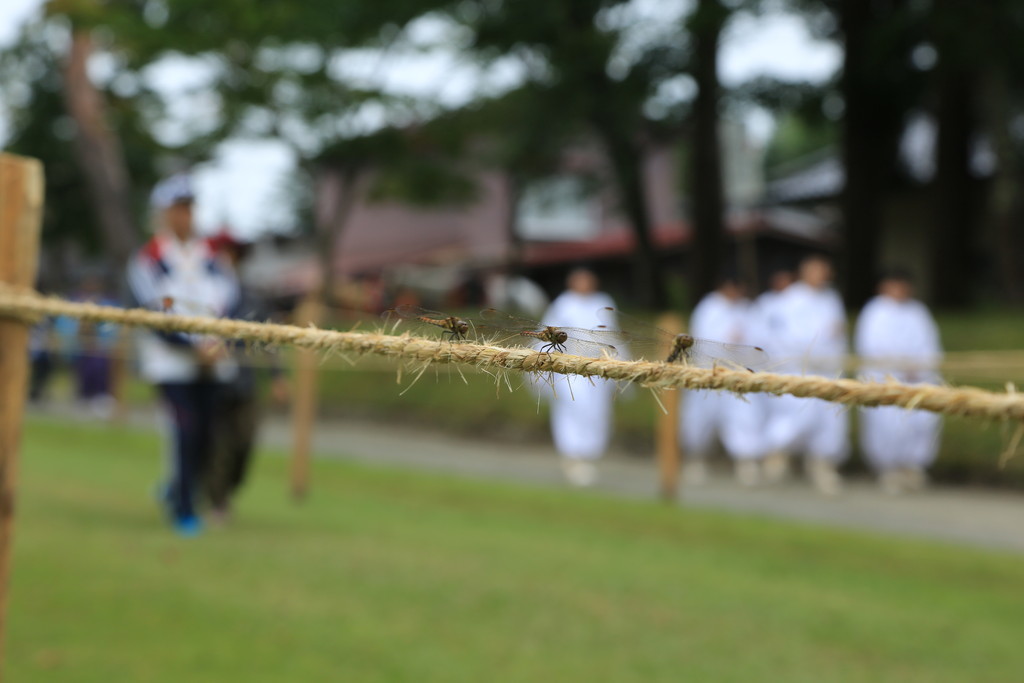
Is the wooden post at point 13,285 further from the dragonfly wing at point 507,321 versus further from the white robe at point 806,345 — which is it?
the white robe at point 806,345

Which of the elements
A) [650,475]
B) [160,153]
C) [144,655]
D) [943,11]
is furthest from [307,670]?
[160,153]

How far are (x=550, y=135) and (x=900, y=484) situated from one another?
9596 mm

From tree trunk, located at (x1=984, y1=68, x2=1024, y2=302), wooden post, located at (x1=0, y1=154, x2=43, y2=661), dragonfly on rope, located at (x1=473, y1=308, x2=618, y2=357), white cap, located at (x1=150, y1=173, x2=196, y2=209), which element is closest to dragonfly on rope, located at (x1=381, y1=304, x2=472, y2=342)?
dragonfly on rope, located at (x1=473, y1=308, x2=618, y2=357)

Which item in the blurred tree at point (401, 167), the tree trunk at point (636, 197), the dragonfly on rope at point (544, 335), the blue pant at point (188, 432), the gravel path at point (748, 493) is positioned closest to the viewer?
the dragonfly on rope at point (544, 335)

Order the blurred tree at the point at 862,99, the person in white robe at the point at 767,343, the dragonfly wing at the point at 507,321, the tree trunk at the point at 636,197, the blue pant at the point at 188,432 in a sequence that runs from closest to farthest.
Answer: the dragonfly wing at the point at 507,321
the blue pant at the point at 188,432
the person in white robe at the point at 767,343
the blurred tree at the point at 862,99
the tree trunk at the point at 636,197

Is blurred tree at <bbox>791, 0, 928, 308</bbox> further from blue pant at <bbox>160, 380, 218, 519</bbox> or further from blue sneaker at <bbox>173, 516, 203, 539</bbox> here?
blue sneaker at <bbox>173, 516, 203, 539</bbox>

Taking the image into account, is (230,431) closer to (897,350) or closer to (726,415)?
(726,415)

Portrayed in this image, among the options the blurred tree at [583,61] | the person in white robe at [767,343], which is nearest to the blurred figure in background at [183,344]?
the person in white robe at [767,343]

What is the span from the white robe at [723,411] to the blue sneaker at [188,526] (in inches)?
215

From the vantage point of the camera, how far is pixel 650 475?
10750 millimetres

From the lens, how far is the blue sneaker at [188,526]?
6168mm

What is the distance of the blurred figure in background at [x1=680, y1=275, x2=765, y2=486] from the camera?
1055 centimetres

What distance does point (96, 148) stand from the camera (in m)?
20.3

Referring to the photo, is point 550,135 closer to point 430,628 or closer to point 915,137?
point 915,137
